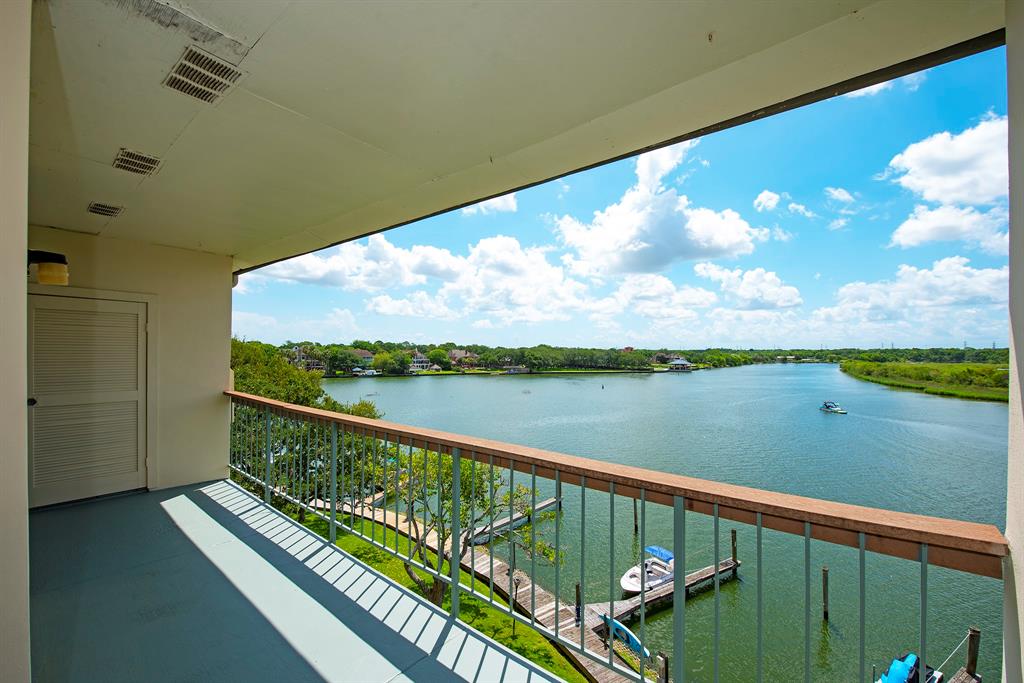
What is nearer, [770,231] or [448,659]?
[448,659]

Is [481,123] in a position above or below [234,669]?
above

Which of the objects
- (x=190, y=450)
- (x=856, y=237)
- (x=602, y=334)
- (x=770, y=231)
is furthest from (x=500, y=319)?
Answer: (x=190, y=450)

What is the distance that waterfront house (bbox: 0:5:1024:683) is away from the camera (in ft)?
3.35

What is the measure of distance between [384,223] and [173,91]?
173cm

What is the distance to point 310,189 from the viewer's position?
105 inches

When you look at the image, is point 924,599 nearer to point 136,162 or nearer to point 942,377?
point 136,162

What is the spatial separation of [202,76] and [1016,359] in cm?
258

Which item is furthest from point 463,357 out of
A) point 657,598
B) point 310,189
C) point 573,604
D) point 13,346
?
point 13,346

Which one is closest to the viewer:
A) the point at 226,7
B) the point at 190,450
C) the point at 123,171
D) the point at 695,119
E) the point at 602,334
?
the point at 226,7

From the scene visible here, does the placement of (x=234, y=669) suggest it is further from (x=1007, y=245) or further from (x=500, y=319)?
(x=500, y=319)

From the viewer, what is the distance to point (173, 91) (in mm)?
1700

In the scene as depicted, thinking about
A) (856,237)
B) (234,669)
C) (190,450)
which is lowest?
(234,669)

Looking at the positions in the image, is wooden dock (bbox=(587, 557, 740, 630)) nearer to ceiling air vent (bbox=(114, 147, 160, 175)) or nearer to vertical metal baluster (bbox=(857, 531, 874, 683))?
vertical metal baluster (bbox=(857, 531, 874, 683))

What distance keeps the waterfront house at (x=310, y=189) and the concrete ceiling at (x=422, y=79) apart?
1 centimetres
